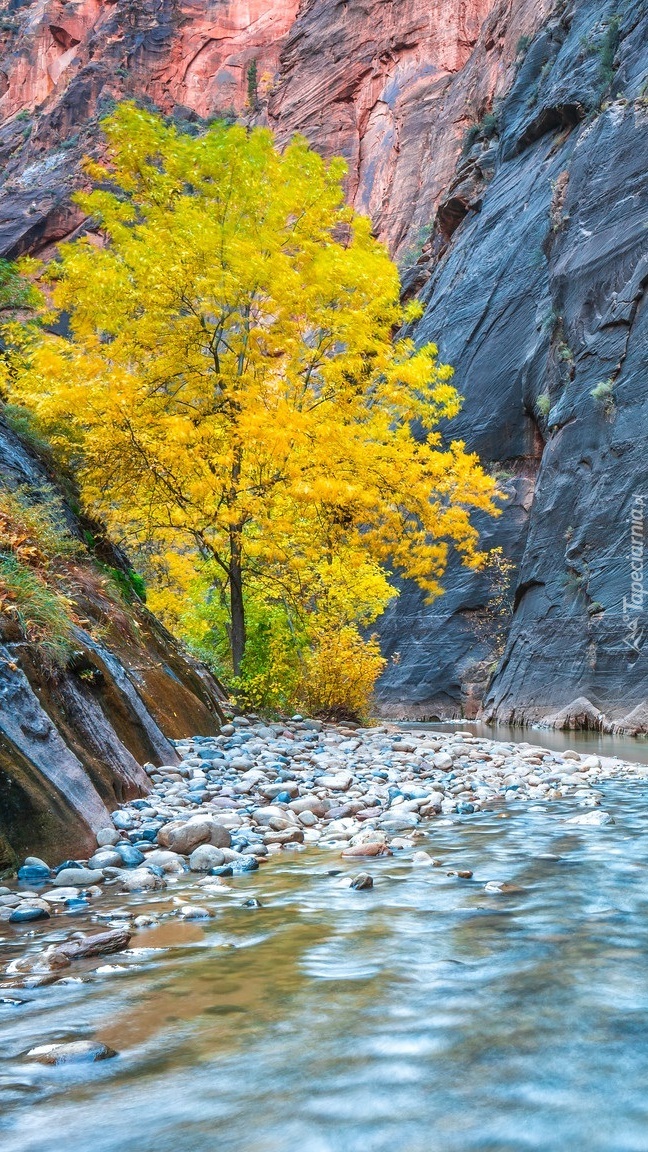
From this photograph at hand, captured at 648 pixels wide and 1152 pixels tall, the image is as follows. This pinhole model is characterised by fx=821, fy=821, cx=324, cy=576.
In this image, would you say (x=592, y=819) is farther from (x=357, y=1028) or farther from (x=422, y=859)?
(x=357, y=1028)

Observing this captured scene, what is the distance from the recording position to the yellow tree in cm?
945

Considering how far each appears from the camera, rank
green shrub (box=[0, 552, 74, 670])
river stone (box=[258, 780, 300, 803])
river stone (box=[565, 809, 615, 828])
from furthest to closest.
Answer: river stone (box=[258, 780, 300, 803]), river stone (box=[565, 809, 615, 828]), green shrub (box=[0, 552, 74, 670])

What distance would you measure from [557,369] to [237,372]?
14500 mm

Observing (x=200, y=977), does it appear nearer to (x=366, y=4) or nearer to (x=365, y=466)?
(x=365, y=466)

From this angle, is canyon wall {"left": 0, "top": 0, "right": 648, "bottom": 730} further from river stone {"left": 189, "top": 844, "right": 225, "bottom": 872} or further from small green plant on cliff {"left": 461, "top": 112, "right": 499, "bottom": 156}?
river stone {"left": 189, "top": 844, "right": 225, "bottom": 872}

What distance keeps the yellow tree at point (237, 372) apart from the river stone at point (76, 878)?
565 cm

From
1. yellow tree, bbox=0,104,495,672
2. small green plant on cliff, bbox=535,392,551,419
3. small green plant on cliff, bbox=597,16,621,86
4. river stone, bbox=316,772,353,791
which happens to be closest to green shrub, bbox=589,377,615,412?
small green plant on cliff, bbox=535,392,551,419

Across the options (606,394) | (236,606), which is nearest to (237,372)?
→ (236,606)

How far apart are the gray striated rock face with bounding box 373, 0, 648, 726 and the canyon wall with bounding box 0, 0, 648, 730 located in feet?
0.21

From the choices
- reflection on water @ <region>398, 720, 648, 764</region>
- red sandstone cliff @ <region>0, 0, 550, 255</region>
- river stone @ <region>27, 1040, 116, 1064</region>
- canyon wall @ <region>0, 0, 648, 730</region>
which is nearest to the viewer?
river stone @ <region>27, 1040, 116, 1064</region>

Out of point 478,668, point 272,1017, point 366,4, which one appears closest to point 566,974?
point 272,1017

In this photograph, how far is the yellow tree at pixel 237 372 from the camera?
945 cm

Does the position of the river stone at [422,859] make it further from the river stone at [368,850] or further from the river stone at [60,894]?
the river stone at [60,894]

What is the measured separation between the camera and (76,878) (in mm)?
4012
